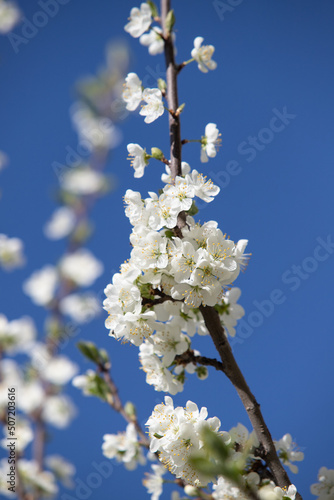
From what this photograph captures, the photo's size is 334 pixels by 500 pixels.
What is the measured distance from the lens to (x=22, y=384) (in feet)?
11.5

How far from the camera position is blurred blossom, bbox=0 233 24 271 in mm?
4934

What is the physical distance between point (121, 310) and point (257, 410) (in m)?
0.54

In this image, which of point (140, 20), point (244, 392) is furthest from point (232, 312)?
point (140, 20)

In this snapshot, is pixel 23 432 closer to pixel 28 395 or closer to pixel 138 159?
pixel 28 395

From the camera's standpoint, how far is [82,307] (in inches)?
162

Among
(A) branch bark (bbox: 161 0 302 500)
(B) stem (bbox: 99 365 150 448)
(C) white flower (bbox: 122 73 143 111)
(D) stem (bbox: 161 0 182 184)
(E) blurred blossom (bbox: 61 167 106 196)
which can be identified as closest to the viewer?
(A) branch bark (bbox: 161 0 302 500)

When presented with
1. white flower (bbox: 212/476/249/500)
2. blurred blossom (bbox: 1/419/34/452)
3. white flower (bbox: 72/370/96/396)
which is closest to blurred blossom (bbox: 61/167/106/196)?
blurred blossom (bbox: 1/419/34/452)

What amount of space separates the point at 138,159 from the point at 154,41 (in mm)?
591

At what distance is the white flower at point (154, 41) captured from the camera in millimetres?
1731

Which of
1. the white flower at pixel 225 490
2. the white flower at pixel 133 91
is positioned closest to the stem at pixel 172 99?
the white flower at pixel 133 91

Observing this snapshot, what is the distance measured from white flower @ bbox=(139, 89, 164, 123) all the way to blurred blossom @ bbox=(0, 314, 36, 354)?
8.68 ft

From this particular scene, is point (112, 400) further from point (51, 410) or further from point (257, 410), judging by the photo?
point (51, 410)

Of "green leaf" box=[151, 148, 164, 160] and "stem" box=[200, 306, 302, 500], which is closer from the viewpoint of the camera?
"stem" box=[200, 306, 302, 500]

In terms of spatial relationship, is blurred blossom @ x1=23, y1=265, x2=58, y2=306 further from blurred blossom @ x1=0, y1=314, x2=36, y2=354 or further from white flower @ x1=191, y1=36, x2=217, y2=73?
white flower @ x1=191, y1=36, x2=217, y2=73
